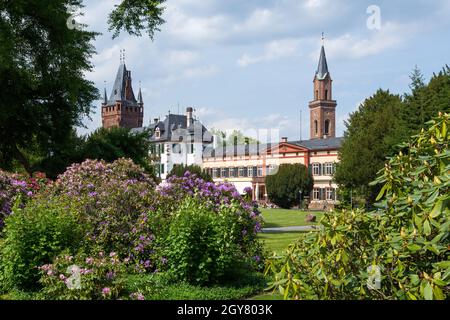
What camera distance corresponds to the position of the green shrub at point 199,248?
33.5 feet

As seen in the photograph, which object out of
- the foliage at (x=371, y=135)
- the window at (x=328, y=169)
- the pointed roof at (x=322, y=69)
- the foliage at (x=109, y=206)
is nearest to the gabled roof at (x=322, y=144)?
the window at (x=328, y=169)

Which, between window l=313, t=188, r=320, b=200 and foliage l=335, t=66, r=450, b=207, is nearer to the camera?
foliage l=335, t=66, r=450, b=207

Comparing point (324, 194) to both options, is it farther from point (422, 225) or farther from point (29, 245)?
point (422, 225)

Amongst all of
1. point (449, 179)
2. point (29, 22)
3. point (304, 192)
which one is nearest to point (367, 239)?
point (449, 179)

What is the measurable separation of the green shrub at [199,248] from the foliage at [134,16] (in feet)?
15.0

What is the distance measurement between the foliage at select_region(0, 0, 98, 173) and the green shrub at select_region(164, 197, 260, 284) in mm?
13501

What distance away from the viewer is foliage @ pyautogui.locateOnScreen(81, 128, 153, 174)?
96.8 ft

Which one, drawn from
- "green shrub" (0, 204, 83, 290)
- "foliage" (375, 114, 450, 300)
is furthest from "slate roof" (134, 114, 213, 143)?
"foliage" (375, 114, 450, 300)

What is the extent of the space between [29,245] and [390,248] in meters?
6.86

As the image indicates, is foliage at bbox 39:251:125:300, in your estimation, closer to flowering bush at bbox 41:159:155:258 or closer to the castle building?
flowering bush at bbox 41:159:155:258

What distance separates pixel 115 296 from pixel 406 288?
18.0ft

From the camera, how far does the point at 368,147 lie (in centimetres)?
4453

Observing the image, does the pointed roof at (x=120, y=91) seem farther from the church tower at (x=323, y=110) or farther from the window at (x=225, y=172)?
the church tower at (x=323, y=110)

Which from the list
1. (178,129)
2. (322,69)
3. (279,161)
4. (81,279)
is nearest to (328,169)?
(279,161)
